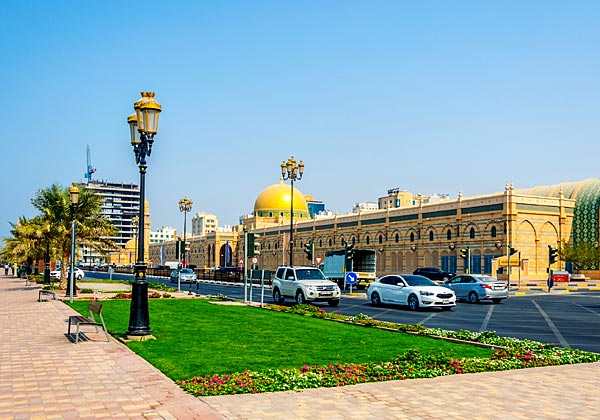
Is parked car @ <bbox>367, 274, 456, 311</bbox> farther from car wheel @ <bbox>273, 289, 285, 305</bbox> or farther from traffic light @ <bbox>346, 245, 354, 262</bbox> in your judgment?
traffic light @ <bbox>346, 245, 354, 262</bbox>

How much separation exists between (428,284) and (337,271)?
24986 millimetres

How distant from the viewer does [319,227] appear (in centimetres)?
9856

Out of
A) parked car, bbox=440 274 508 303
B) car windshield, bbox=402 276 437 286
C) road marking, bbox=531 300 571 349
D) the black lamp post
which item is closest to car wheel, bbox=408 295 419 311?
car windshield, bbox=402 276 437 286

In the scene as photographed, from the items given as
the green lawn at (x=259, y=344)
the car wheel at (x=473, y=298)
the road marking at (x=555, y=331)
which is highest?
the green lawn at (x=259, y=344)

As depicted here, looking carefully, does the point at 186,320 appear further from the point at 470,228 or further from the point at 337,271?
the point at 470,228

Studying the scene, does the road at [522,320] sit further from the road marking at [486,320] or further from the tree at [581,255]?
the tree at [581,255]

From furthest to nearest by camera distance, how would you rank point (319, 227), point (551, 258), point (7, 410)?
point (319, 227) < point (551, 258) < point (7, 410)

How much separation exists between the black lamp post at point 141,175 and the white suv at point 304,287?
12468mm

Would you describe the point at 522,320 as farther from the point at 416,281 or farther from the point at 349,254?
the point at 349,254

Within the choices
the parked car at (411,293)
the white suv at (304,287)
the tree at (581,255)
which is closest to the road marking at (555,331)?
the parked car at (411,293)

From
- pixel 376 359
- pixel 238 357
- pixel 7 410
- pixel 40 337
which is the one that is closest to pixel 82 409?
pixel 7 410

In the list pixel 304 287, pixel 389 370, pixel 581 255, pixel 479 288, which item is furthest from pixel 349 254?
pixel 581 255

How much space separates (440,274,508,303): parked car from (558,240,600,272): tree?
126 feet

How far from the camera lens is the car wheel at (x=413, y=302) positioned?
2533cm
